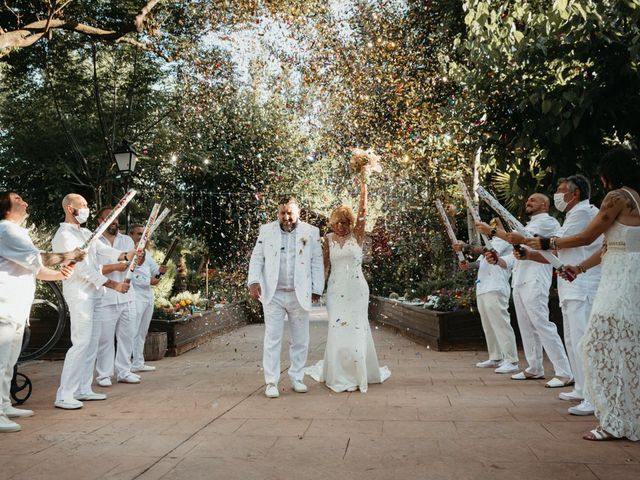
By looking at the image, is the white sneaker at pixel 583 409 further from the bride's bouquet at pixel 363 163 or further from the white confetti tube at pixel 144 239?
the white confetti tube at pixel 144 239

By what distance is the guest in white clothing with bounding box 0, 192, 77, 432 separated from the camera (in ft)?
18.1

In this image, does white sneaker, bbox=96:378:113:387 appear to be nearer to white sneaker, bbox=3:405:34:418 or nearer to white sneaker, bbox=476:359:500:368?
white sneaker, bbox=3:405:34:418

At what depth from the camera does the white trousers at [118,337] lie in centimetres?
777

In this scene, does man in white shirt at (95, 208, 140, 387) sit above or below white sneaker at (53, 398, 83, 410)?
above

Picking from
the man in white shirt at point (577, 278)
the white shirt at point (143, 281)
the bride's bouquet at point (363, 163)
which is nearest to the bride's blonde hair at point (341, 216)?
the bride's bouquet at point (363, 163)

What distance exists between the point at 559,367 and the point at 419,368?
2.14 meters

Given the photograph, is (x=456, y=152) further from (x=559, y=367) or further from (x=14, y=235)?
(x=14, y=235)

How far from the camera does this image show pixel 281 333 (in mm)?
7328

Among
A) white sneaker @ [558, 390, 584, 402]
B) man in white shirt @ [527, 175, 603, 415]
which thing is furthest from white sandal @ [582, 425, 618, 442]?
white sneaker @ [558, 390, 584, 402]

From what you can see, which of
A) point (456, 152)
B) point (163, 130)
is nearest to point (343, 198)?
point (163, 130)

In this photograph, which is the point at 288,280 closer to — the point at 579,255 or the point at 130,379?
the point at 130,379

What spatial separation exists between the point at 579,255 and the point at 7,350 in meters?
5.15

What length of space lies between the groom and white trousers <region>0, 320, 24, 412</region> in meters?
2.38

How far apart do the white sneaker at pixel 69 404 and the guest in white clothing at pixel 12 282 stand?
652 millimetres
